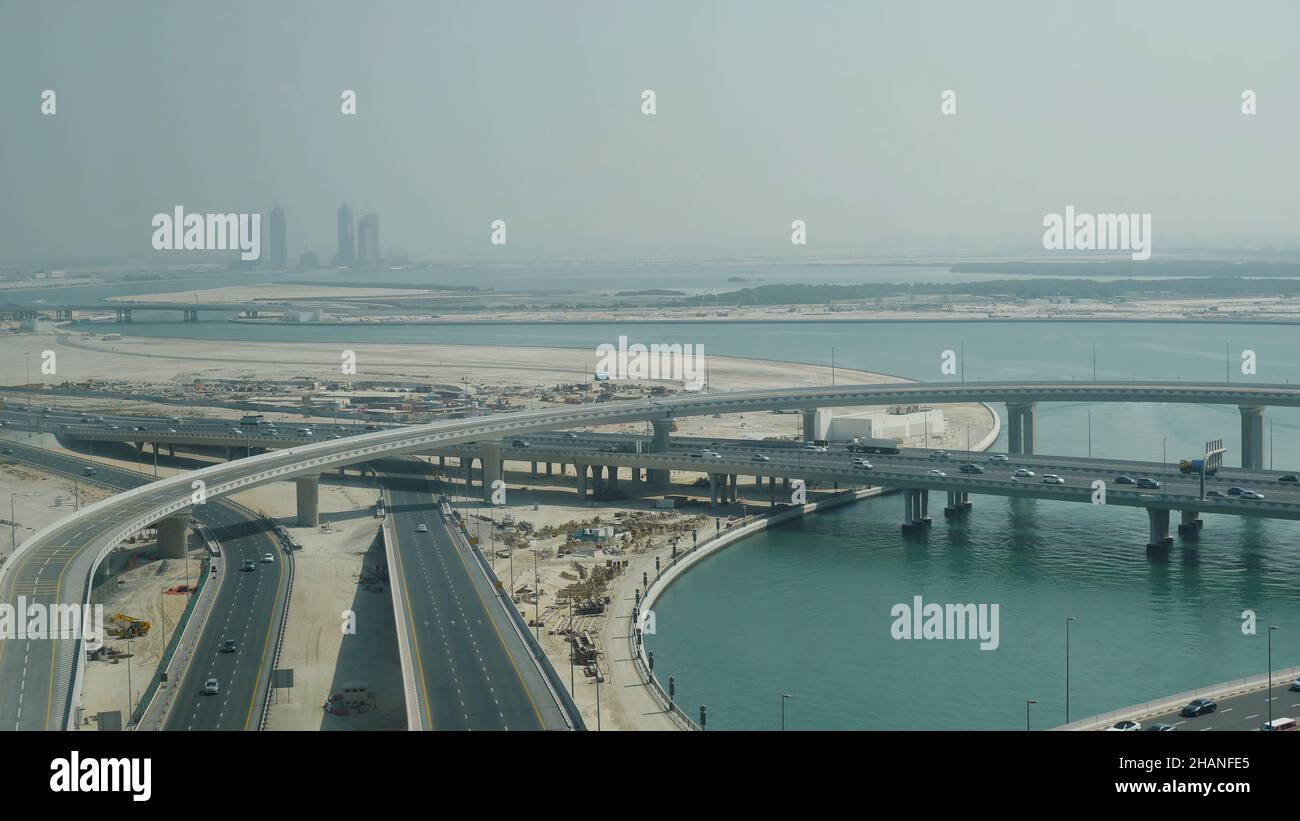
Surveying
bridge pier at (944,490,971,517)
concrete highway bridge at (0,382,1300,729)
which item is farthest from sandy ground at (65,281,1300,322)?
bridge pier at (944,490,971,517)

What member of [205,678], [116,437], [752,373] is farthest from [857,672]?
→ [752,373]

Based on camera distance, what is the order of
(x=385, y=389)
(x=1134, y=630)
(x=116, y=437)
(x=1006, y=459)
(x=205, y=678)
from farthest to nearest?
(x=385, y=389)
(x=116, y=437)
(x=1006, y=459)
(x=1134, y=630)
(x=205, y=678)

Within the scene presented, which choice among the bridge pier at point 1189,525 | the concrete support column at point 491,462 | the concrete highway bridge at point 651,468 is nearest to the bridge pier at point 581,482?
the concrete highway bridge at point 651,468

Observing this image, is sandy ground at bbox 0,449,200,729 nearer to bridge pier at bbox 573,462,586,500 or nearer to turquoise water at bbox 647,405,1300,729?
turquoise water at bbox 647,405,1300,729

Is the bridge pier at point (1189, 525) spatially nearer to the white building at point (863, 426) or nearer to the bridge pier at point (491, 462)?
the white building at point (863, 426)
